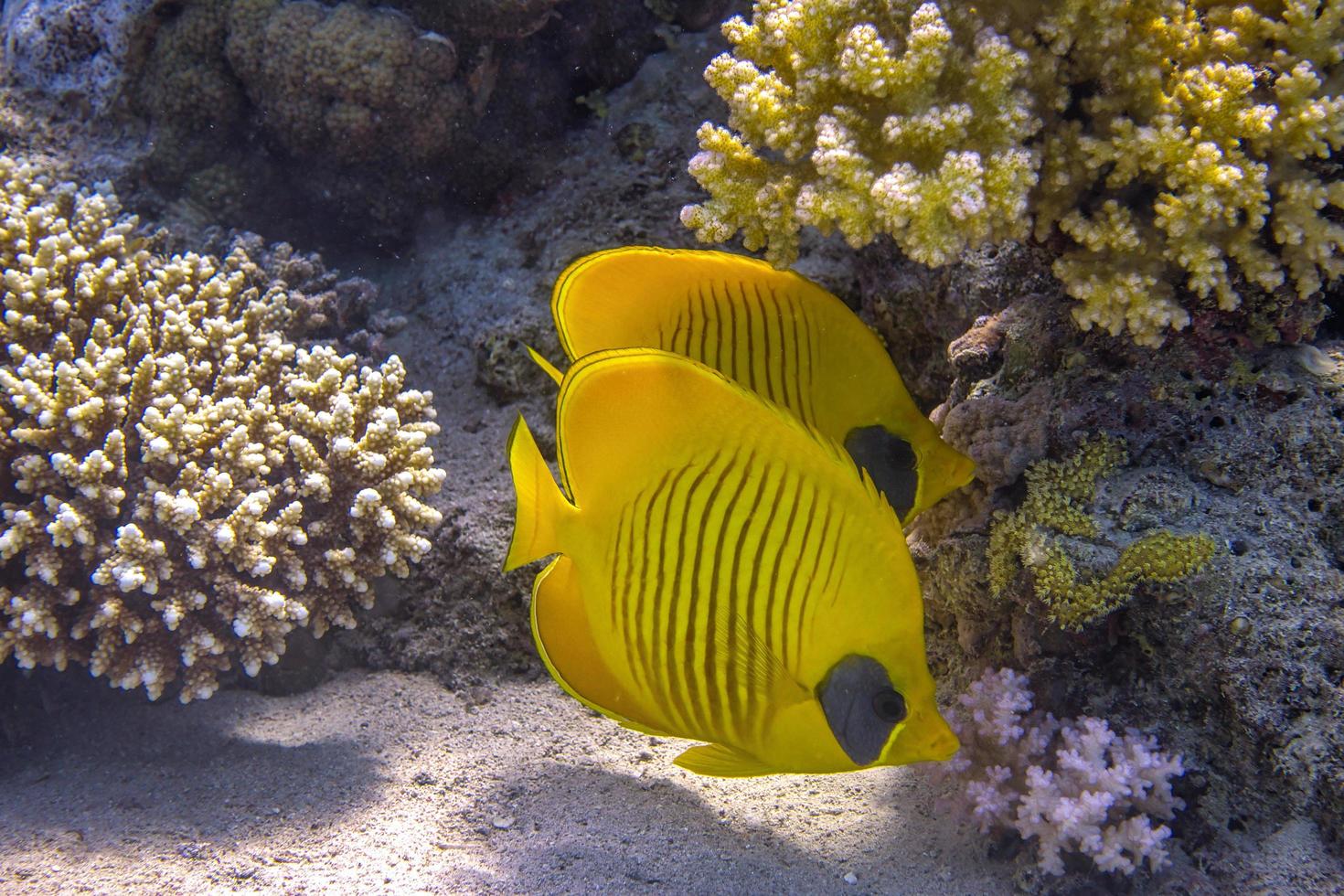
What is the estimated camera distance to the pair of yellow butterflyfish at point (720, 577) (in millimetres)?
1474

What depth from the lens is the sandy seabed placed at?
2.07 metres

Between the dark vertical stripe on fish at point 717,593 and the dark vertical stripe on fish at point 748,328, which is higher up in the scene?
the dark vertical stripe on fish at point 748,328

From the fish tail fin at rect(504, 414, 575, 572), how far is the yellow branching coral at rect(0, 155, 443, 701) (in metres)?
1.40

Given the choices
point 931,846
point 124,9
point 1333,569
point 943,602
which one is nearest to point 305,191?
point 124,9

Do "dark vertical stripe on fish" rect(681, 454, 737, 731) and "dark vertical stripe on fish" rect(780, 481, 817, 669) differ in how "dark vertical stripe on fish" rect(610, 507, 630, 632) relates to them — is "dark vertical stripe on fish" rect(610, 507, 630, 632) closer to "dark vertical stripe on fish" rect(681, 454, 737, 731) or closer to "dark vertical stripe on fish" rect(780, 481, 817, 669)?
"dark vertical stripe on fish" rect(681, 454, 737, 731)

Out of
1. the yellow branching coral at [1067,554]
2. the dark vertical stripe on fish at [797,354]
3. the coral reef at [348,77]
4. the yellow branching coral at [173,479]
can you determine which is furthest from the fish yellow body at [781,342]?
the coral reef at [348,77]

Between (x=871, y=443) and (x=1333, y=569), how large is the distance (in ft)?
3.49

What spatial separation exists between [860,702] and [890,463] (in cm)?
81

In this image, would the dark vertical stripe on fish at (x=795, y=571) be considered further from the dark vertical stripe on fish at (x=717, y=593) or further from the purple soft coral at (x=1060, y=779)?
the purple soft coral at (x=1060, y=779)

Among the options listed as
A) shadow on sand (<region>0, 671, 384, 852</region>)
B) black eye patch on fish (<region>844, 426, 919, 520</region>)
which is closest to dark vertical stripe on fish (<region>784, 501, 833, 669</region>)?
black eye patch on fish (<region>844, 426, 919, 520</region>)

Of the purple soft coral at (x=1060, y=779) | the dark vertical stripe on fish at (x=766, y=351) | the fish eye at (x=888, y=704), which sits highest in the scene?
the dark vertical stripe on fish at (x=766, y=351)

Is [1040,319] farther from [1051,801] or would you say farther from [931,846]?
[931,846]

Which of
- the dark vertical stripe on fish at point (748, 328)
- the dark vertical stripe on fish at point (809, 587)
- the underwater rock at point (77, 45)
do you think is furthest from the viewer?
the underwater rock at point (77, 45)

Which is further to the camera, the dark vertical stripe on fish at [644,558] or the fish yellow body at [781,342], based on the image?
the fish yellow body at [781,342]
